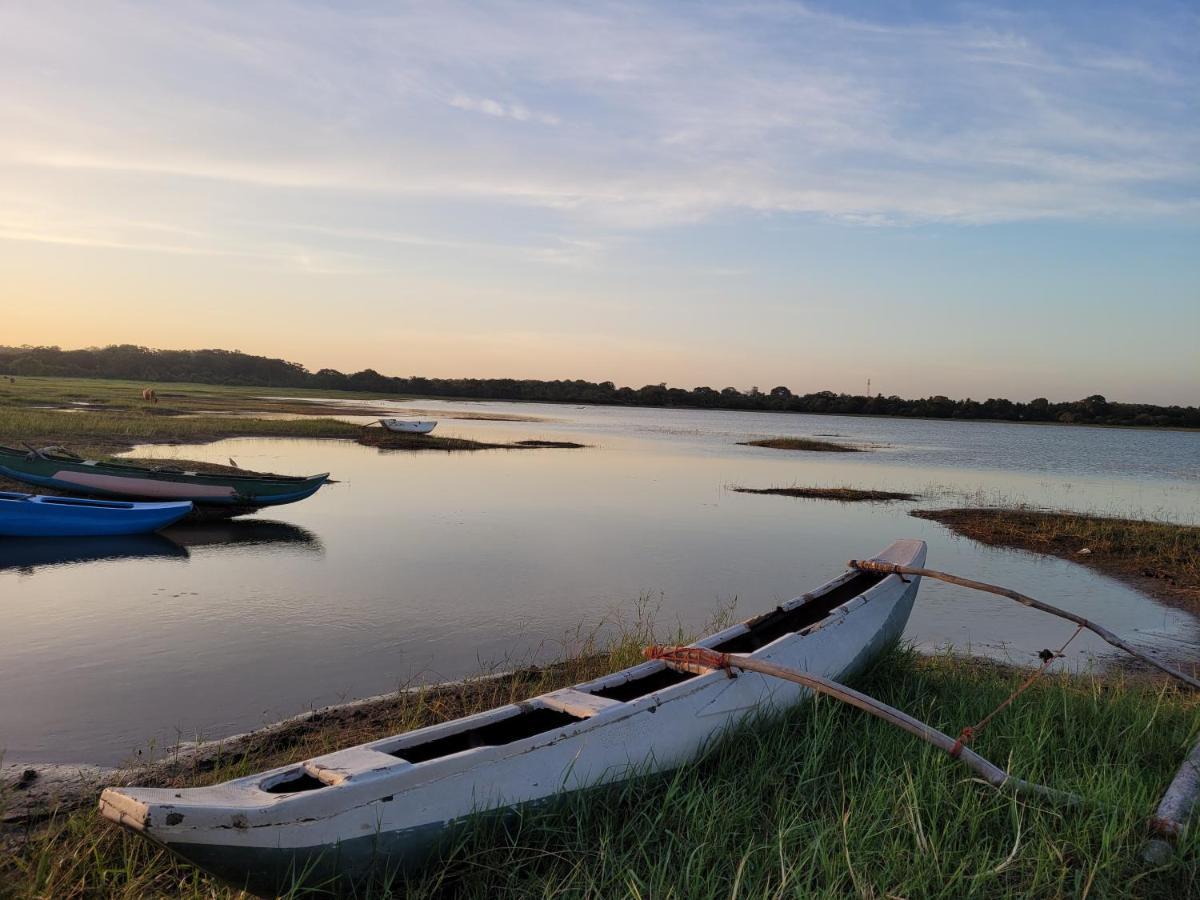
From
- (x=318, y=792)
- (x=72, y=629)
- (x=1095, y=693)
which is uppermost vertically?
(x=318, y=792)

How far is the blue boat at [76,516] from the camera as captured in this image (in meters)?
12.9

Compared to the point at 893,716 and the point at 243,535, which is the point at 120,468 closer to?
the point at 243,535

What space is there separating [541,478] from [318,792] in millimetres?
21584

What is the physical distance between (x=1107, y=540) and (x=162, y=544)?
1791 cm

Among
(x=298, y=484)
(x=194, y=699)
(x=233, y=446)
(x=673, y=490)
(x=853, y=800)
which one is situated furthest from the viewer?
(x=233, y=446)

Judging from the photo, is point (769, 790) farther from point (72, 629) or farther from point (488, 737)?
point (72, 629)

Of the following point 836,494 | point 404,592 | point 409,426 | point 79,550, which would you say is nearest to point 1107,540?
point 836,494

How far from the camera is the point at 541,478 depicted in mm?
24828

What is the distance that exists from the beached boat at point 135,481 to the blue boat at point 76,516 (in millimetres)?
902

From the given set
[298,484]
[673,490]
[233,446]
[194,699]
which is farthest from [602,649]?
[233,446]

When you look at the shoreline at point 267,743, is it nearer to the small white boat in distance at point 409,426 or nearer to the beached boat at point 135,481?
the beached boat at point 135,481

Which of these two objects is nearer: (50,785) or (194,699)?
(50,785)

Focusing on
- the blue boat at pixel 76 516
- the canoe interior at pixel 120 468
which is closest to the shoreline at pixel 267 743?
the blue boat at pixel 76 516

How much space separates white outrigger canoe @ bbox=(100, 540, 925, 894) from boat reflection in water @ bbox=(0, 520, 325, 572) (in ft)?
32.4
